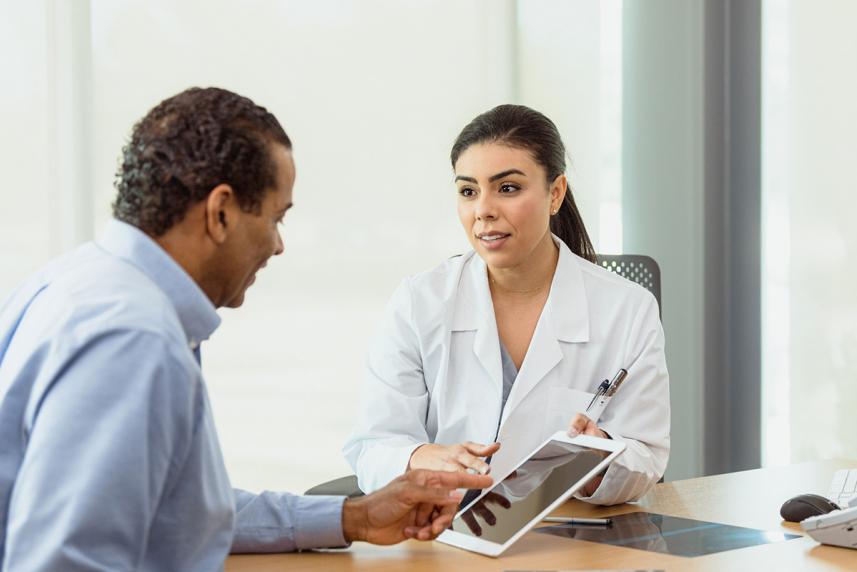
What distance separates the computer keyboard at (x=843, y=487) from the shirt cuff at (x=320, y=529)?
0.84 metres

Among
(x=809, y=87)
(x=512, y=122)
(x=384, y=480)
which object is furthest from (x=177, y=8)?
(x=809, y=87)

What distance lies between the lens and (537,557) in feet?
5.16

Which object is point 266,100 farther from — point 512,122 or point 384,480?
point 384,480

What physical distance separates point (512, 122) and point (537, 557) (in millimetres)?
1070

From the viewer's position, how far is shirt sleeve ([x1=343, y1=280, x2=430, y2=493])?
1993 millimetres

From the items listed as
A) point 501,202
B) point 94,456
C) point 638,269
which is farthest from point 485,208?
point 94,456

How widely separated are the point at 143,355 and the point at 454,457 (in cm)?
92

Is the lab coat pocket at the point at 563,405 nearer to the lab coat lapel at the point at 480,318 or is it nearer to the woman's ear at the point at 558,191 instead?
the lab coat lapel at the point at 480,318

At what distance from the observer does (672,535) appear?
170cm

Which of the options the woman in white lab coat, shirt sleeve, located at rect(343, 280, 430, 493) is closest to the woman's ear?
the woman in white lab coat

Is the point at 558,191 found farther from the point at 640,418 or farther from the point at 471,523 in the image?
the point at 471,523

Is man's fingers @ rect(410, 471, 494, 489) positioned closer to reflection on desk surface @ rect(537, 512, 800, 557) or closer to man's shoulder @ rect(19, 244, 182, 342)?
reflection on desk surface @ rect(537, 512, 800, 557)

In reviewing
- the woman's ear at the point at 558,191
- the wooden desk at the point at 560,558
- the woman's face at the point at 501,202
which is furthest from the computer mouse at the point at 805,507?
the woman's ear at the point at 558,191

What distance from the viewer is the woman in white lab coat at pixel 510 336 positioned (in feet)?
7.02
